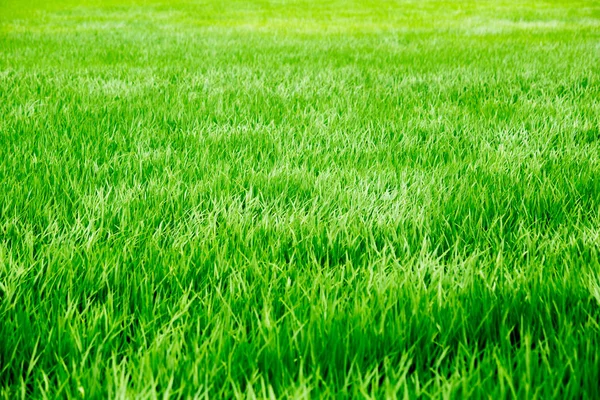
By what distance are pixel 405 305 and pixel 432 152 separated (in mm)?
1373

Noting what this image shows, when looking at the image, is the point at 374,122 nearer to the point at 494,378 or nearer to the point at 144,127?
the point at 144,127

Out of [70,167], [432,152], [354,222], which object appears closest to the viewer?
[354,222]

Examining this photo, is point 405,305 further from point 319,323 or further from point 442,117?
point 442,117

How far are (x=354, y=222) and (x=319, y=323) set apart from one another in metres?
0.58

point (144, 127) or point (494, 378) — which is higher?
point (144, 127)

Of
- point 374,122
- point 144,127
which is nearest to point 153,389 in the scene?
point 144,127

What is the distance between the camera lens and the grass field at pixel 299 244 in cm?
87

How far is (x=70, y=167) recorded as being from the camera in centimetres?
201

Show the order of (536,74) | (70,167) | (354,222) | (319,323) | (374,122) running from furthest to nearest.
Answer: (536,74), (374,122), (70,167), (354,222), (319,323)

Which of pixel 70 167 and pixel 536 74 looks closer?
pixel 70 167

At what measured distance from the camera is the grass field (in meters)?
0.87

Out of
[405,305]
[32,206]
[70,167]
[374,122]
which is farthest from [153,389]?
[374,122]

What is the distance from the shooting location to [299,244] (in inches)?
54.1

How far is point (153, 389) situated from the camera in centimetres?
76
